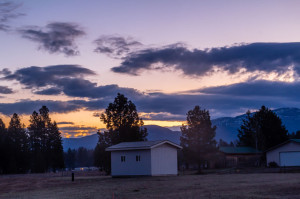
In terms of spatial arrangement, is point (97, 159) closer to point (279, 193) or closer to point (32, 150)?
point (32, 150)

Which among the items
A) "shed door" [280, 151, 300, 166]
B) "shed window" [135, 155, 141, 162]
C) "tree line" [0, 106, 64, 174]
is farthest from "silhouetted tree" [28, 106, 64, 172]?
"shed door" [280, 151, 300, 166]

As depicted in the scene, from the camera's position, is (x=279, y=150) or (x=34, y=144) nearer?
(x=279, y=150)

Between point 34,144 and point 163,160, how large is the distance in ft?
174

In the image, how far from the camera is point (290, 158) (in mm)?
58438

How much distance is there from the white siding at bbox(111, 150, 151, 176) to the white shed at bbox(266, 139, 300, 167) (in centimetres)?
2504

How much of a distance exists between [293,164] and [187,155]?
54.2 feet

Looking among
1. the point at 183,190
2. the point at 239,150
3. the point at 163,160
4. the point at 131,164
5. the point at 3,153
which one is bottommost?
the point at 183,190

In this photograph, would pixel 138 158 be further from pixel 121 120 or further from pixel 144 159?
pixel 121 120

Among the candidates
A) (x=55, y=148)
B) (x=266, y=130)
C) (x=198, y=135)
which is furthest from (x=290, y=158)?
(x=55, y=148)

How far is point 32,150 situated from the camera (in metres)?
92.1

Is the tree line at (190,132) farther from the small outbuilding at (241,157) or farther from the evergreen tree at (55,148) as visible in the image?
the evergreen tree at (55,148)

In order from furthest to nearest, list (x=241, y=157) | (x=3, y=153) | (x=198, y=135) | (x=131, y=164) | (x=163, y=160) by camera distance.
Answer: (x=3, y=153) → (x=241, y=157) → (x=198, y=135) → (x=163, y=160) → (x=131, y=164)

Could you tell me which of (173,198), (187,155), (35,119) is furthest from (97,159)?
(173,198)

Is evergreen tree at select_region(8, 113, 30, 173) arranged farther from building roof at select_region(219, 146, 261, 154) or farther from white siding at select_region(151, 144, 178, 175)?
white siding at select_region(151, 144, 178, 175)
